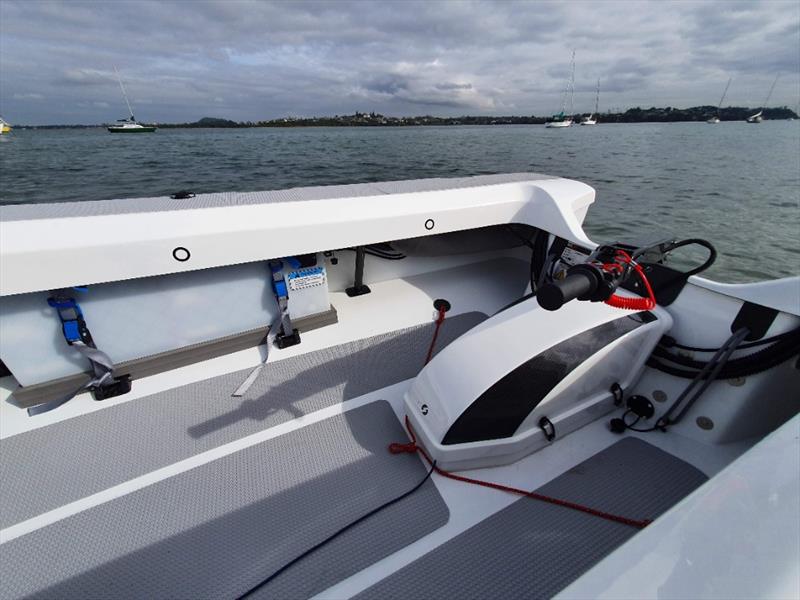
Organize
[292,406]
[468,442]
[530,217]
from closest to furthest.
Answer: [468,442] < [292,406] < [530,217]

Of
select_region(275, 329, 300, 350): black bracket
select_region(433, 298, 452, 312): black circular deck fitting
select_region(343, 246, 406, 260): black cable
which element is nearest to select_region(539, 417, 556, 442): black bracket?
select_region(433, 298, 452, 312): black circular deck fitting

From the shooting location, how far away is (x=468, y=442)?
1489 mm

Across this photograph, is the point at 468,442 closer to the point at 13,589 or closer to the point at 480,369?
the point at 480,369

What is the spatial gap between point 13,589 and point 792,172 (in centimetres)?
1847

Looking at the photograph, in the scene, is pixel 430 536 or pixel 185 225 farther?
pixel 185 225

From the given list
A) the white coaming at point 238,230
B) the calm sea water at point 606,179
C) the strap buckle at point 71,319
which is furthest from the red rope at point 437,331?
the calm sea water at point 606,179

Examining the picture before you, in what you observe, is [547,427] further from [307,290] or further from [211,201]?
[211,201]

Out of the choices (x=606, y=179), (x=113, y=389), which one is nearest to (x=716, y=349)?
(x=113, y=389)

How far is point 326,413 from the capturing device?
1.93 metres

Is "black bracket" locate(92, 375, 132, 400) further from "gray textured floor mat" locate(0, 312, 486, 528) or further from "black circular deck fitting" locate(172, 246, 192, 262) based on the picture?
"black circular deck fitting" locate(172, 246, 192, 262)

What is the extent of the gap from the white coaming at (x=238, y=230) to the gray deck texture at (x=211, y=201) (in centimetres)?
10

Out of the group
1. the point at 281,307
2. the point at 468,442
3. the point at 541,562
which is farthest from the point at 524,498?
the point at 281,307

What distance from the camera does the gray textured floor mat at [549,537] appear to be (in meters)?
1.23

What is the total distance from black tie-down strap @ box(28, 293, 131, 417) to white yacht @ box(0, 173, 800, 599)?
0.04 feet
